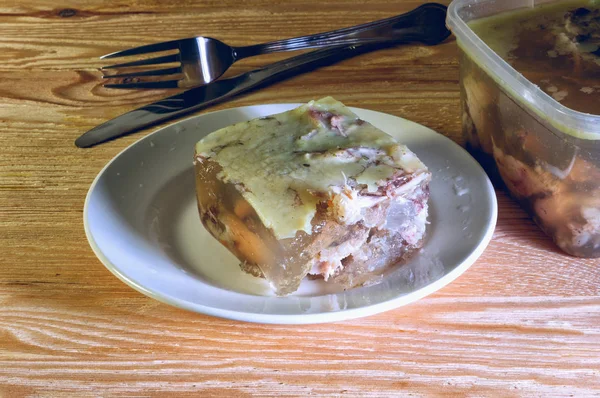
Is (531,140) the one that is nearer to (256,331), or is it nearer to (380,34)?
(256,331)

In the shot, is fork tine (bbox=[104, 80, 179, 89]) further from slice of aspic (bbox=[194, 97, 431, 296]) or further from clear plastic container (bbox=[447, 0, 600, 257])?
clear plastic container (bbox=[447, 0, 600, 257])

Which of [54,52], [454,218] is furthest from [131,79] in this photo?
[454,218]

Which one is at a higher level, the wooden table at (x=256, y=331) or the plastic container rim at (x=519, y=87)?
the plastic container rim at (x=519, y=87)

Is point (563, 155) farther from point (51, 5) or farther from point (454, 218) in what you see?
point (51, 5)

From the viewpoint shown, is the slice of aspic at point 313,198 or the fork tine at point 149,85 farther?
the fork tine at point 149,85

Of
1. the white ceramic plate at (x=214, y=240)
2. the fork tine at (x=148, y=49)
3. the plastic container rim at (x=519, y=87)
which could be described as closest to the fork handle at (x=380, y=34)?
the fork tine at (x=148, y=49)

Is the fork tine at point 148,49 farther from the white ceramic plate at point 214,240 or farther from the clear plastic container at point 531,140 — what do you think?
the clear plastic container at point 531,140
